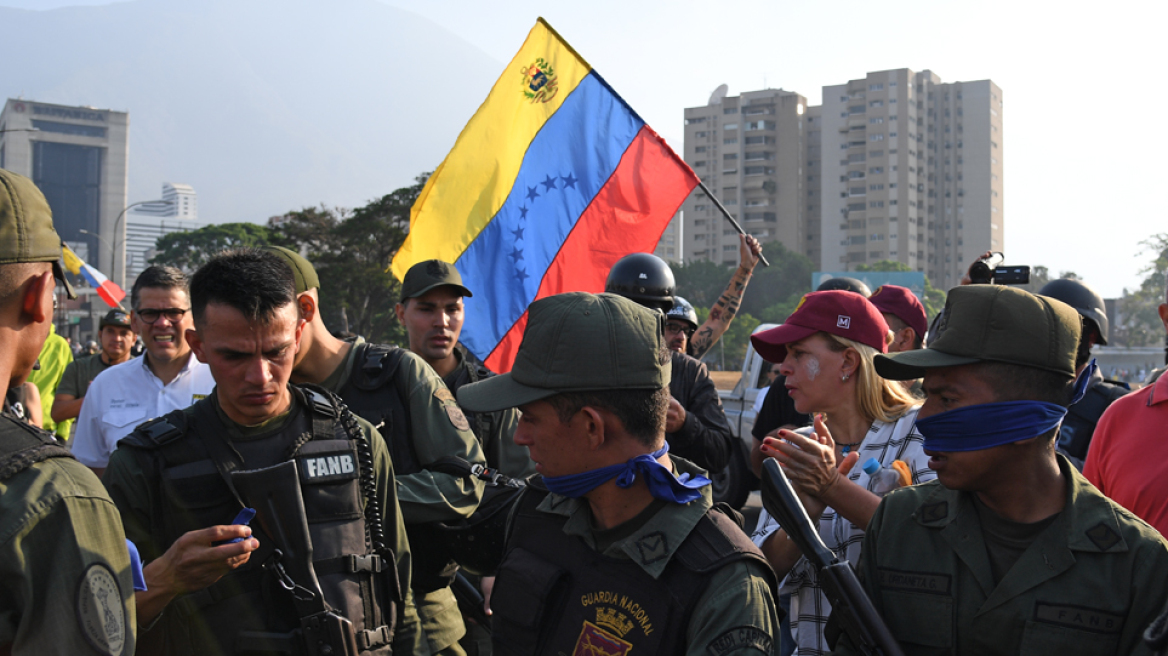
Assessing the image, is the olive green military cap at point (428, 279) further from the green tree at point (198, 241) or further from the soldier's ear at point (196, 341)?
the green tree at point (198, 241)

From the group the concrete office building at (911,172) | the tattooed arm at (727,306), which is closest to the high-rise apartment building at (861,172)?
the concrete office building at (911,172)

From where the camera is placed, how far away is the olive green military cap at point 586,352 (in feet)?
6.85

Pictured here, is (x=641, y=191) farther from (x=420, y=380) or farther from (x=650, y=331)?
(x=650, y=331)

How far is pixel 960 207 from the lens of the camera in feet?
390

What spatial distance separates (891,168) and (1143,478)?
382 ft

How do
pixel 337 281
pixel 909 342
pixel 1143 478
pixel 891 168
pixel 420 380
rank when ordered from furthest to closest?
pixel 891 168
pixel 337 281
pixel 909 342
pixel 420 380
pixel 1143 478

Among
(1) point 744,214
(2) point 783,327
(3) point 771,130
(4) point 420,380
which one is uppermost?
(3) point 771,130

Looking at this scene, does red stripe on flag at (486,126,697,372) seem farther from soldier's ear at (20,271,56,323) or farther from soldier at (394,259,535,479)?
soldier's ear at (20,271,56,323)

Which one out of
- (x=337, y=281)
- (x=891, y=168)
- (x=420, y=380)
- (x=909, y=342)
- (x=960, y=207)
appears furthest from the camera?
(x=960, y=207)

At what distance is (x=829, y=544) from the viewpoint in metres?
2.88

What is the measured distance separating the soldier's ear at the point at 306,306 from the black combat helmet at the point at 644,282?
2.34 m

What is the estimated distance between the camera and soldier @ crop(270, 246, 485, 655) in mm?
3113

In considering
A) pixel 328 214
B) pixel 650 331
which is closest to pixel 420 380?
pixel 650 331

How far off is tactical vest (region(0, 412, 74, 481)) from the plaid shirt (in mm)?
2196
